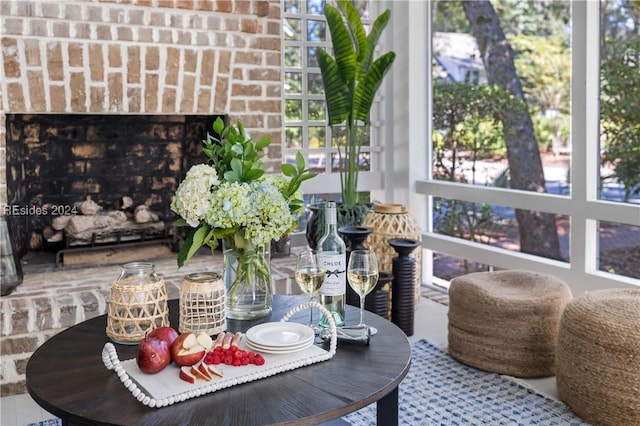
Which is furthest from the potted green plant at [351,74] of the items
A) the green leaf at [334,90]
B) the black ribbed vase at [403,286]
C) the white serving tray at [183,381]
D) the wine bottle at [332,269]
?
the white serving tray at [183,381]

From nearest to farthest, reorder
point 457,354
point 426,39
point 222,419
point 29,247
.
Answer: point 222,419 → point 457,354 → point 29,247 → point 426,39

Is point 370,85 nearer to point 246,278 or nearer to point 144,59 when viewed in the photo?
point 144,59

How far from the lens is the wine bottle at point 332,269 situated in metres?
1.90

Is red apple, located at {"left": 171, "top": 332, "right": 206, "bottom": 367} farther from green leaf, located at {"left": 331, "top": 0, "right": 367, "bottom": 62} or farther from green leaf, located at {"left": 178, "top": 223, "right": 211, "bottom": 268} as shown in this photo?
green leaf, located at {"left": 331, "top": 0, "right": 367, "bottom": 62}

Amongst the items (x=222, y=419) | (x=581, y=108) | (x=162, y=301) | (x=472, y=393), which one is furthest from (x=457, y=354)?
(x=222, y=419)

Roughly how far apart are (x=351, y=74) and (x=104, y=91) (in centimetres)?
142

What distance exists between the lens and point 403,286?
11.9 ft

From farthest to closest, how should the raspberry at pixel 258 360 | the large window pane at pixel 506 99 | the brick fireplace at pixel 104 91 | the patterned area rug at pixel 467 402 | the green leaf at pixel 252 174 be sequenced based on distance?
the large window pane at pixel 506 99
the brick fireplace at pixel 104 91
the patterned area rug at pixel 467 402
the green leaf at pixel 252 174
the raspberry at pixel 258 360

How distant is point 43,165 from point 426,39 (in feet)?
8.56

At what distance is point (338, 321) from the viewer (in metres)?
1.98

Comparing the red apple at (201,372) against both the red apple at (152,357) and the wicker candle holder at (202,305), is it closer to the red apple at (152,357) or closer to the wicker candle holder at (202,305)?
the red apple at (152,357)

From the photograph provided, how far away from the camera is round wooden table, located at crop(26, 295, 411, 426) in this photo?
4.68 feet

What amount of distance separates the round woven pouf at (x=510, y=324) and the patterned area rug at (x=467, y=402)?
0.09 m

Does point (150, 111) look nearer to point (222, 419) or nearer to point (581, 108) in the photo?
point (581, 108)
